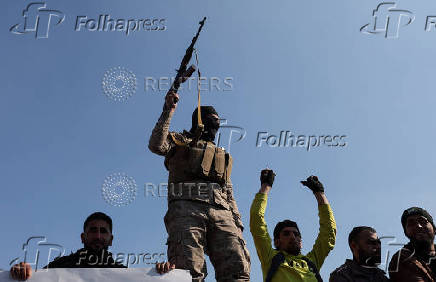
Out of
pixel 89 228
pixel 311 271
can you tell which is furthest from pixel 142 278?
pixel 311 271

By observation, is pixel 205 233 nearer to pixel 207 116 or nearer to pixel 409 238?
pixel 207 116

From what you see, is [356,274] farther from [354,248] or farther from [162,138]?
[162,138]

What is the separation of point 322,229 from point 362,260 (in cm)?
74

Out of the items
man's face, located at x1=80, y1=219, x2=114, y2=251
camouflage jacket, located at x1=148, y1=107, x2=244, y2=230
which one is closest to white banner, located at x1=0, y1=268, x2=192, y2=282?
man's face, located at x1=80, y1=219, x2=114, y2=251

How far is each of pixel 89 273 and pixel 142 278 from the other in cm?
48

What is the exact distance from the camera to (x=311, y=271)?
19.4 ft

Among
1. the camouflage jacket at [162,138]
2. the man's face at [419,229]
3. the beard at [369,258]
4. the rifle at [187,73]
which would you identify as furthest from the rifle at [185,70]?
the man's face at [419,229]

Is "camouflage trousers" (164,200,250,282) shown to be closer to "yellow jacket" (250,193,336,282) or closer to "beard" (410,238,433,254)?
"yellow jacket" (250,193,336,282)

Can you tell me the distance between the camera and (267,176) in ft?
21.3

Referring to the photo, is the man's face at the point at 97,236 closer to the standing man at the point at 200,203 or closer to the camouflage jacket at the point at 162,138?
the standing man at the point at 200,203

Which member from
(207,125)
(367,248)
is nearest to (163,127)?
(207,125)

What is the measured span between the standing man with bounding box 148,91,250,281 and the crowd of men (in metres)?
0.01

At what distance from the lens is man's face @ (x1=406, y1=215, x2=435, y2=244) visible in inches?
226

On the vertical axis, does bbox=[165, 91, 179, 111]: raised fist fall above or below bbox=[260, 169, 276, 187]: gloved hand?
above
